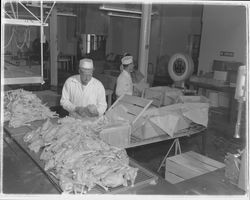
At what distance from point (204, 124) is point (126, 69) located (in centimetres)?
153

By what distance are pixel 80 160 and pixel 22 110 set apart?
1361 mm

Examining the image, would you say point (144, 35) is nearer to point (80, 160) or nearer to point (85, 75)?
point (85, 75)

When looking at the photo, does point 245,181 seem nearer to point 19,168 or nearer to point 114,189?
point 114,189

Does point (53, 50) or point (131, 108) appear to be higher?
point (53, 50)

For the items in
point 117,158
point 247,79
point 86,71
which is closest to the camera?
point 247,79

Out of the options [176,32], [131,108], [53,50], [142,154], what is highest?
[176,32]

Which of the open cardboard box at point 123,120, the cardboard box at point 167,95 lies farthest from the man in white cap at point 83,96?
the cardboard box at point 167,95

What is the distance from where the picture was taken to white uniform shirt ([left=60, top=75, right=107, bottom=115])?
3.06m

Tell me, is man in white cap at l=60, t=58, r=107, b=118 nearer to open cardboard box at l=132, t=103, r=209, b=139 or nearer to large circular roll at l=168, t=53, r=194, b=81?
open cardboard box at l=132, t=103, r=209, b=139

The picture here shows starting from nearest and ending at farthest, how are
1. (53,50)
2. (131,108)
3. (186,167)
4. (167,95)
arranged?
(186,167), (131,108), (167,95), (53,50)

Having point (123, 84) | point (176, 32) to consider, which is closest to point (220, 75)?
point (123, 84)

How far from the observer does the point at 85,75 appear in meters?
2.94
